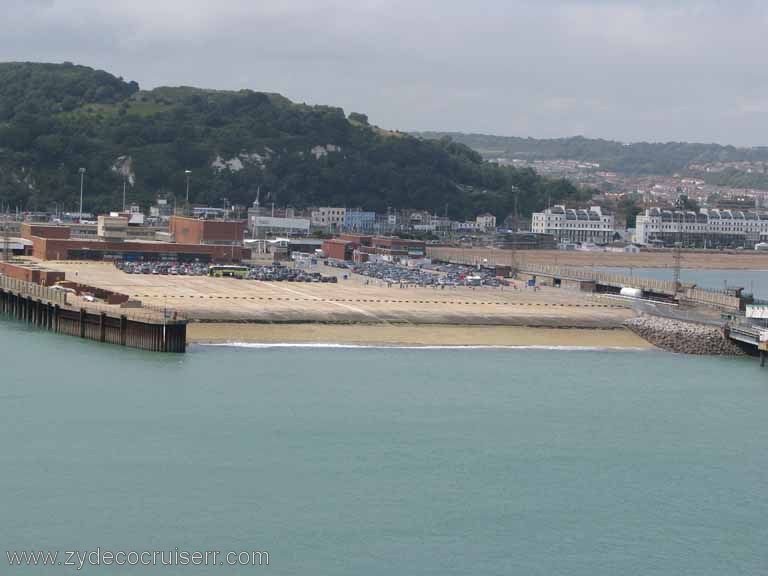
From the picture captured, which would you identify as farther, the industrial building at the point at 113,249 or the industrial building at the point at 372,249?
the industrial building at the point at 372,249

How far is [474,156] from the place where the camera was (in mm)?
184875

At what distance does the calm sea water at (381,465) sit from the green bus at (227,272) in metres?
26.8

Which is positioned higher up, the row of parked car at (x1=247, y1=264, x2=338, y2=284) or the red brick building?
the red brick building

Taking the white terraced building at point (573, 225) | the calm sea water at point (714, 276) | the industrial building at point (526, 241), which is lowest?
the calm sea water at point (714, 276)

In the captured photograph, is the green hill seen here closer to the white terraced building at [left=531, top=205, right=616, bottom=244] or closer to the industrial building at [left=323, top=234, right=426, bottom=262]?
the white terraced building at [left=531, top=205, right=616, bottom=244]

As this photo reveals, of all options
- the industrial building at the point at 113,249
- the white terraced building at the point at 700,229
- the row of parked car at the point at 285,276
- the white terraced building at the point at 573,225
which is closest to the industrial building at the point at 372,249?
the industrial building at the point at 113,249

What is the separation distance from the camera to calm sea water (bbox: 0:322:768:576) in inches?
1015

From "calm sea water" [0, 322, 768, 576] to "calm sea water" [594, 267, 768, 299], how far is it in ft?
170

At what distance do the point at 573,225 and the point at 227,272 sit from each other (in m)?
75.7

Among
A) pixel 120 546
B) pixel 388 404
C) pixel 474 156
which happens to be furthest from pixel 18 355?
pixel 474 156

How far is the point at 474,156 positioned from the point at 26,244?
110m

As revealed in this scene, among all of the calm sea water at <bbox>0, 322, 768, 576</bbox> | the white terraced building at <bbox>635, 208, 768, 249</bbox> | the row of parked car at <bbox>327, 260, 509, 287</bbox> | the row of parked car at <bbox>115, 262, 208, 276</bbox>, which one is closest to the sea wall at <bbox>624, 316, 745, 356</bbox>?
the calm sea water at <bbox>0, 322, 768, 576</bbox>

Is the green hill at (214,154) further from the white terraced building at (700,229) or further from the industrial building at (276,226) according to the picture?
the white terraced building at (700,229)

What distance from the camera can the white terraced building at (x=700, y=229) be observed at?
144 meters
